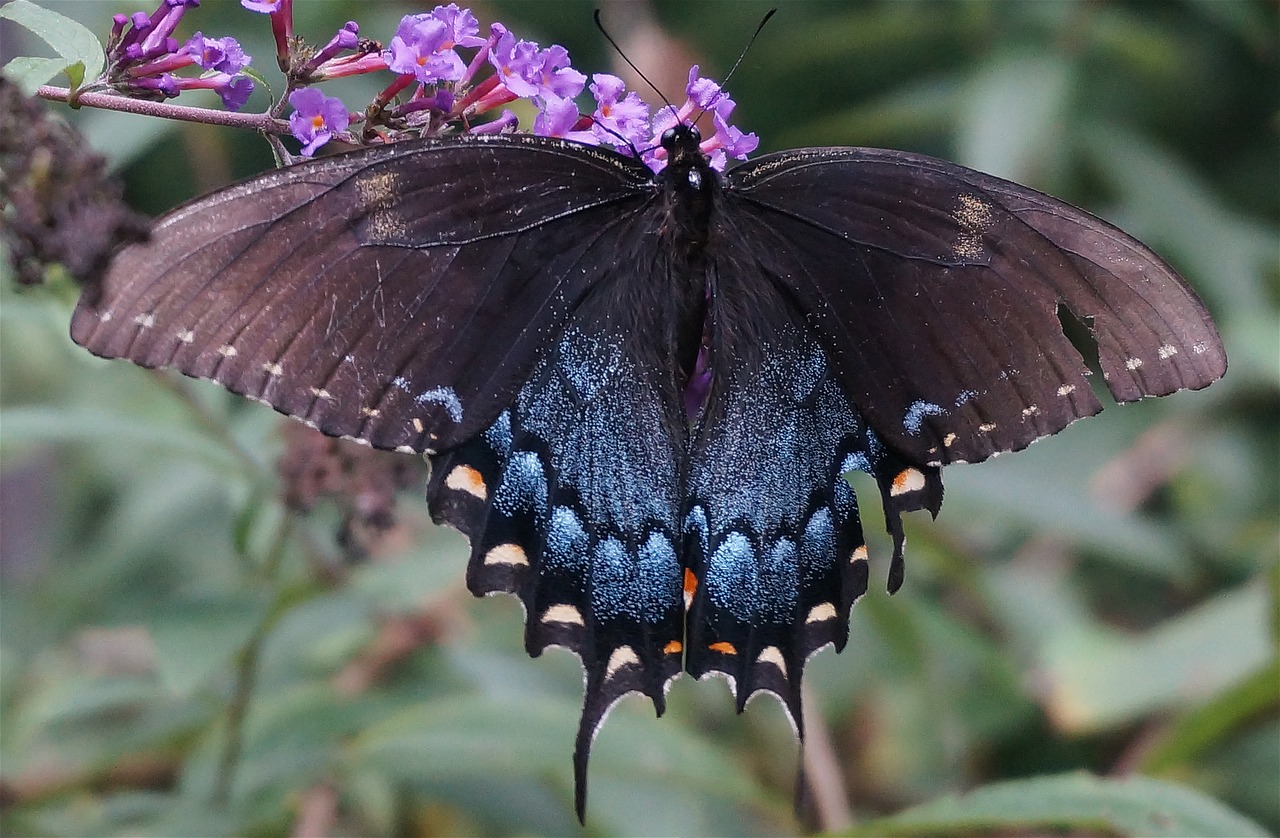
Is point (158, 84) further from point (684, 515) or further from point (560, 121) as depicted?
point (684, 515)

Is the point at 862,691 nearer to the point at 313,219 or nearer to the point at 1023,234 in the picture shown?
the point at 1023,234

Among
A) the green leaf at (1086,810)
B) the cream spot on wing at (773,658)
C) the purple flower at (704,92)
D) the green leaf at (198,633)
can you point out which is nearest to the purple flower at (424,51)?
the purple flower at (704,92)

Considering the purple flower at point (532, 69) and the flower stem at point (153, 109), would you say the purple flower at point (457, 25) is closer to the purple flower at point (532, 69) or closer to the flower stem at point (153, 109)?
the purple flower at point (532, 69)

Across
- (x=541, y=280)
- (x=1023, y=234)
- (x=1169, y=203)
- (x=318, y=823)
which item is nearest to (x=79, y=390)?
(x=318, y=823)

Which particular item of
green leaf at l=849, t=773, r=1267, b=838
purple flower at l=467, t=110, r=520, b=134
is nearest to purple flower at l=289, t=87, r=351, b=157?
purple flower at l=467, t=110, r=520, b=134

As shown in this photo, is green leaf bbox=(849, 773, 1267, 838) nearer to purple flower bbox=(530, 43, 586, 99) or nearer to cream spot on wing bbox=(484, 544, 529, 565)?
cream spot on wing bbox=(484, 544, 529, 565)

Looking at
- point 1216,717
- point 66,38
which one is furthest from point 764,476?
point 1216,717
